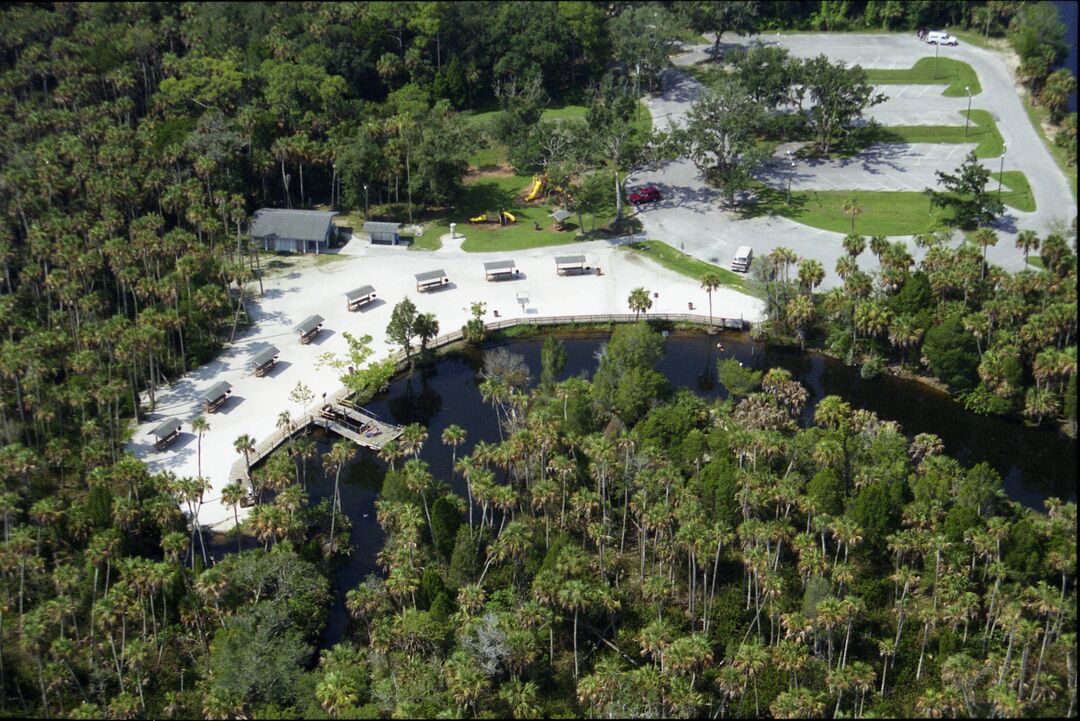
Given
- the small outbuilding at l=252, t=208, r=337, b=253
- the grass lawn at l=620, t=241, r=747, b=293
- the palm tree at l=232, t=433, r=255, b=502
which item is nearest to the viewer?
the palm tree at l=232, t=433, r=255, b=502

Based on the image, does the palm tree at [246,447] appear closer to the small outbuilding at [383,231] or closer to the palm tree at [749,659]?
the palm tree at [749,659]

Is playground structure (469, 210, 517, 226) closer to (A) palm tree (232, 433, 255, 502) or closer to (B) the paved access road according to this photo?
(B) the paved access road

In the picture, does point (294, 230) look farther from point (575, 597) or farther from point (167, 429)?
point (575, 597)

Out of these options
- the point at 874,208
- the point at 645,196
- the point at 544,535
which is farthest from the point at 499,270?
the point at 544,535

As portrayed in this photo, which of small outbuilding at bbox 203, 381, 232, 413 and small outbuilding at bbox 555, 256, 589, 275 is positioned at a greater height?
small outbuilding at bbox 555, 256, 589, 275

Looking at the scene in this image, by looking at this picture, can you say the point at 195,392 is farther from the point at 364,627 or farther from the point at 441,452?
the point at 364,627

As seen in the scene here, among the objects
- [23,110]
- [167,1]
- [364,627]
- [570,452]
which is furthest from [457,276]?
[167,1]

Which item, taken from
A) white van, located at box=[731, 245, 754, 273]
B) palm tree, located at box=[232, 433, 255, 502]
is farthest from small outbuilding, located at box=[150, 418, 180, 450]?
white van, located at box=[731, 245, 754, 273]
